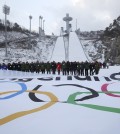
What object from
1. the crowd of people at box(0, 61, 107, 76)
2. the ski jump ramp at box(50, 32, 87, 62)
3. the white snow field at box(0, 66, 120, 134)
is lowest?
the white snow field at box(0, 66, 120, 134)

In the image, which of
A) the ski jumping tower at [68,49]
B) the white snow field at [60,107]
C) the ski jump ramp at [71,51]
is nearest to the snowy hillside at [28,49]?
the ski jumping tower at [68,49]

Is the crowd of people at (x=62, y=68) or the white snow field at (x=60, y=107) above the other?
the crowd of people at (x=62, y=68)

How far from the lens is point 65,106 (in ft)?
43.6

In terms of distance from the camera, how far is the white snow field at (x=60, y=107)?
10.5 meters

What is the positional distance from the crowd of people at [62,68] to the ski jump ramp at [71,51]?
16.5 meters

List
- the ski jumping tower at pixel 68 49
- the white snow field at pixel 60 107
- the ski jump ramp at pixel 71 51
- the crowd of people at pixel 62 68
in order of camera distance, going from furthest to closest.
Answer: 1. the ski jumping tower at pixel 68 49
2. the ski jump ramp at pixel 71 51
3. the crowd of people at pixel 62 68
4. the white snow field at pixel 60 107

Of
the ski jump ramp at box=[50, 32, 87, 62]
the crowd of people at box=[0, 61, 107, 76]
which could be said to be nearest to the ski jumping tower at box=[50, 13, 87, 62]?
the ski jump ramp at box=[50, 32, 87, 62]

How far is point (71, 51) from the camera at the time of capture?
151 ft

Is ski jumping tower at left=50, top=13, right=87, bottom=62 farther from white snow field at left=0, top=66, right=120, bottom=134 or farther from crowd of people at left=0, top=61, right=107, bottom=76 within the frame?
white snow field at left=0, top=66, right=120, bottom=134

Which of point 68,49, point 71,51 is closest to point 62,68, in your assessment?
point 71,51

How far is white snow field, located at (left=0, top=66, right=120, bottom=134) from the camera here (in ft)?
34.5

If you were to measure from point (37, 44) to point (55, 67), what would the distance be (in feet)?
163

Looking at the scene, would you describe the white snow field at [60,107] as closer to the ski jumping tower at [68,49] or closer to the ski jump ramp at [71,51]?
the ski jump ramp at [71,51]

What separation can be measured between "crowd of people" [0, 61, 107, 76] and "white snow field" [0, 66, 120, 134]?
245 cm
